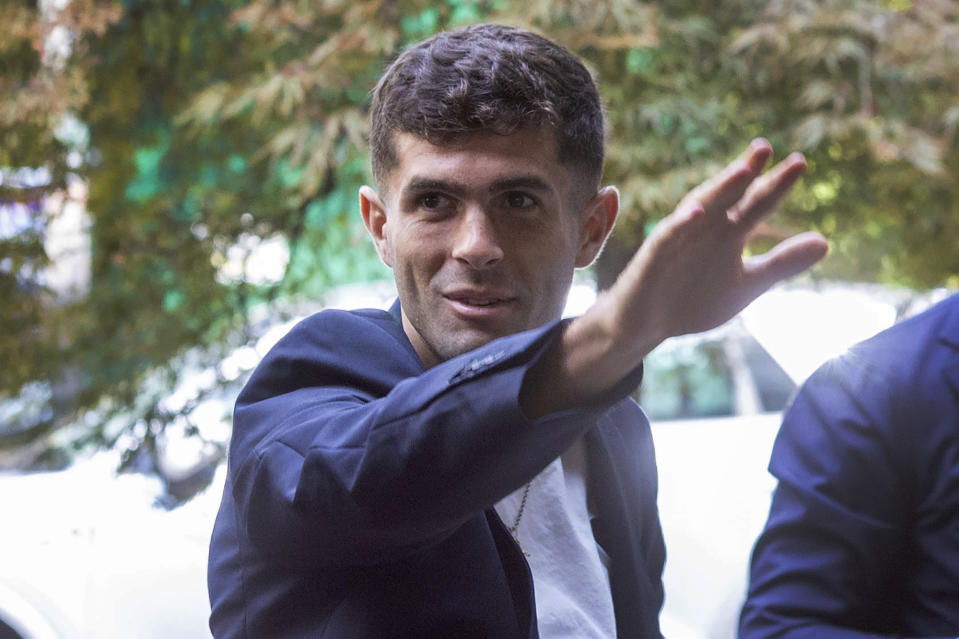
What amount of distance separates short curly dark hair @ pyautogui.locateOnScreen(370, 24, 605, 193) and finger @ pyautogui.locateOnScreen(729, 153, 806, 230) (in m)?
0.53

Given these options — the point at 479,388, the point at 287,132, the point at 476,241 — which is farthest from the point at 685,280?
the point at 287,132

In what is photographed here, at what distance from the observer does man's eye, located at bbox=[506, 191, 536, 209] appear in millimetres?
1394

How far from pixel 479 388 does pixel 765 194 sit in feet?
0.94

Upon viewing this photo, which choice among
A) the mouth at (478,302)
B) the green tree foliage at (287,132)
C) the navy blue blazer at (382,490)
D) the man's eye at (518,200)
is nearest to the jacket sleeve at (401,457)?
the navy blue blazer at (382,490)

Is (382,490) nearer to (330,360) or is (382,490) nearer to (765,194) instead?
(330,360)

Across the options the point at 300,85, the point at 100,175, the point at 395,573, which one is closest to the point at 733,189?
the point at 395,573

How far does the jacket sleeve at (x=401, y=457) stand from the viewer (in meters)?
0.98

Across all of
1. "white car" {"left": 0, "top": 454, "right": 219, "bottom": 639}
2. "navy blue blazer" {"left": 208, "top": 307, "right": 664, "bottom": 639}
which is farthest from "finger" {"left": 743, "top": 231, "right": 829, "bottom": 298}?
"white car" {"left": 0, "top": 454, "right": 219, "bottom": 639}

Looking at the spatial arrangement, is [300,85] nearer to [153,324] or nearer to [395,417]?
[153,324]

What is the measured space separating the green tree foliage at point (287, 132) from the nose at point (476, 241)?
1926 millimetres

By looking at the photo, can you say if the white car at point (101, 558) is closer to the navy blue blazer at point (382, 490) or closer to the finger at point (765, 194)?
the navy blue blazer at point (382, 490)

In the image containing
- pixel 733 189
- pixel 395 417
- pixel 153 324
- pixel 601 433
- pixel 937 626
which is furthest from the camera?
pixel 153 324

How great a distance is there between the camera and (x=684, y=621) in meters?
2.92

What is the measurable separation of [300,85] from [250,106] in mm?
391
